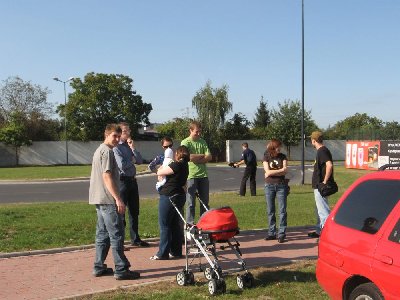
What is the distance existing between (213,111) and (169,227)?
52.7 m

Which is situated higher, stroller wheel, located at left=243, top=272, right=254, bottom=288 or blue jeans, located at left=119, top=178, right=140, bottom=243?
blue jeans, located at left=119, top=178, right=140, bottom=243

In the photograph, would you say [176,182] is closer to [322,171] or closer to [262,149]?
[322,171]

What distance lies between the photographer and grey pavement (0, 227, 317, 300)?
20.1 ft

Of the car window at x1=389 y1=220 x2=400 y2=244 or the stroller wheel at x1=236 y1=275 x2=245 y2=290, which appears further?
the stroller wheel at x1=236 y1=275 x2=245 y2=290

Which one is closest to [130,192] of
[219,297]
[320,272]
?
[219,297]

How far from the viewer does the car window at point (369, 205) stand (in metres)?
4.33

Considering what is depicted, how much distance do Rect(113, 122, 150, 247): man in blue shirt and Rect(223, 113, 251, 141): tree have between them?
51180 mm

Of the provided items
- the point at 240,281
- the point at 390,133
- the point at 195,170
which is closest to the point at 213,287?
the point at 240,281

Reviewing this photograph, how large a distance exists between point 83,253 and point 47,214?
181 inches

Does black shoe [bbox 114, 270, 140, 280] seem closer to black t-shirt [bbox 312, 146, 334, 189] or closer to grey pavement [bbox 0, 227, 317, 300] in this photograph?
grey pavement [bbox 0, 227, 317, 300]

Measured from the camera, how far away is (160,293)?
19.3ft

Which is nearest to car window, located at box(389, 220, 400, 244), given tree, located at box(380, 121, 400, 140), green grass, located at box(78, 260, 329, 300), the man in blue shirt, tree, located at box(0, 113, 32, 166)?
green grass, located at box(78, 260, 329, 300)

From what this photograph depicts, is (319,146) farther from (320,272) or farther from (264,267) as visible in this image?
(320,272)

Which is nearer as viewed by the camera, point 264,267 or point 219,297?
point 219,297
